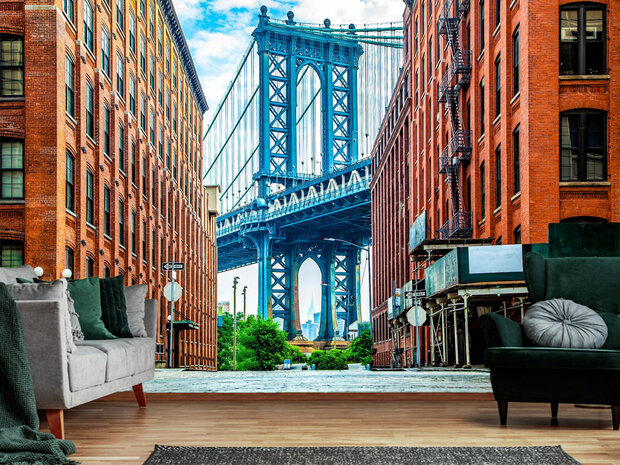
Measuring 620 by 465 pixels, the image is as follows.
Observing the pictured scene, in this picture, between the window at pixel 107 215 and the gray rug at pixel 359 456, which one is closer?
the gray rug at pixel 359 456

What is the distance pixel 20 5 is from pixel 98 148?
4.98 m

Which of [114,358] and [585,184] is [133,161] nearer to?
[585,184]

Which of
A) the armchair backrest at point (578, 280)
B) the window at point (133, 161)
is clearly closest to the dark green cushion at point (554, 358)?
the armchair backrest at point (578, 280)

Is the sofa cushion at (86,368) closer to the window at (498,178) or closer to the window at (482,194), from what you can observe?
the window at (498,178)

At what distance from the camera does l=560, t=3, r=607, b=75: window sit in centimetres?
2041

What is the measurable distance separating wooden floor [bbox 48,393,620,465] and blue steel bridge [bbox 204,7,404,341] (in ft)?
210

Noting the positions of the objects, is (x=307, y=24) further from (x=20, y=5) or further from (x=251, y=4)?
(x=20, y=5)

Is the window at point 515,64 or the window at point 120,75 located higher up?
the window at point 120,75

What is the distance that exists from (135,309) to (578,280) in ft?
13.1

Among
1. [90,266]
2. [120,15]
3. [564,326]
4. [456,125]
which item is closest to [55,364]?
[564,326]

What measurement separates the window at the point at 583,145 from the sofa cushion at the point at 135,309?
14.7 m

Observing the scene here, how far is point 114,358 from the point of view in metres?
6.35

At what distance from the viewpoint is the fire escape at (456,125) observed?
26.9 metres

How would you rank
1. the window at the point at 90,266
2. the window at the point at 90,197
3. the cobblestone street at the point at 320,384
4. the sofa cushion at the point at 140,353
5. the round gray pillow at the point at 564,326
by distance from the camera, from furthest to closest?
the window at the point at 90,197 → the window at the point at 90,266 → the cobblestone street at the point at 320,384 → the sofa cushion at the point at 140,353 → the round gray pillow at the point at 564,326
